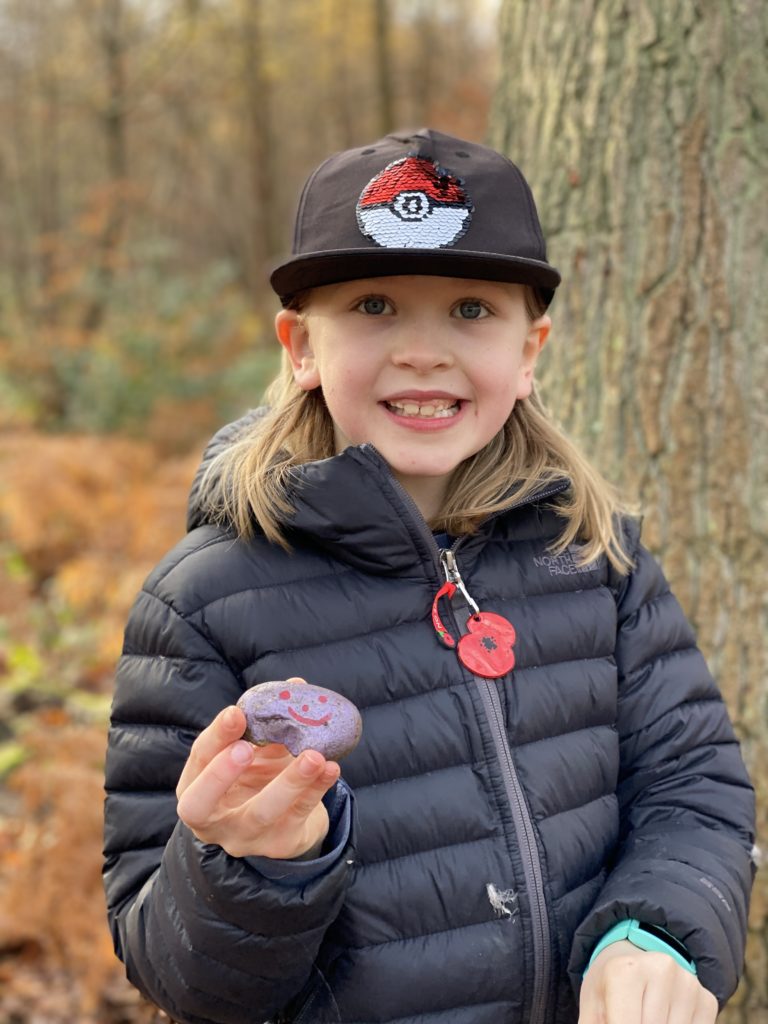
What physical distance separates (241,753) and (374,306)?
883 mm

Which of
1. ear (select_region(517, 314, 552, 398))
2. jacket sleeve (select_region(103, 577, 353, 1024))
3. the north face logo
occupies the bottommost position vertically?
jacket sleeve (select_region(103, 577, 353, 1024))

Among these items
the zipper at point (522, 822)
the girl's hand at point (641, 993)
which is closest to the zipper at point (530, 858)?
the zipper at point (522, 822)

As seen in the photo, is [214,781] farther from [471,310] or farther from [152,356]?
[152,356]

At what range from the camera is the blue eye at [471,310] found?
196 cm

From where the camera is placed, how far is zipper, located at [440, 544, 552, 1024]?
6.02ft

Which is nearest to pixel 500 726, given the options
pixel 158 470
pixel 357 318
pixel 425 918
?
pixel 425 918

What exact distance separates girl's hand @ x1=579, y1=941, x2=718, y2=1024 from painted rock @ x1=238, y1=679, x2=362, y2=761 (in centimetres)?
57

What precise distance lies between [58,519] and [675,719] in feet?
23.0

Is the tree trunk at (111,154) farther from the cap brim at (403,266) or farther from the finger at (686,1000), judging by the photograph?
the finger at (686,1000)

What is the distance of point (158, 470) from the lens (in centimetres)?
962

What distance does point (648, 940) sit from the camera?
1760 millimetres

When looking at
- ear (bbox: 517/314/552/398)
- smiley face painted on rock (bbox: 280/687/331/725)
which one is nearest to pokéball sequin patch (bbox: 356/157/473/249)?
ear (bbox: 517/314/552/398)

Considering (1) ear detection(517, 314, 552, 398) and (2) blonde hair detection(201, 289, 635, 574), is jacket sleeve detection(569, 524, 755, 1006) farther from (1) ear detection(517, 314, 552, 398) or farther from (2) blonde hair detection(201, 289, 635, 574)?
(1) ear detection(517, 314, 552, 398)

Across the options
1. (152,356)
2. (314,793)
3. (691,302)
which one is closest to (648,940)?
(314,793)
